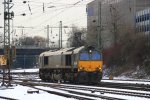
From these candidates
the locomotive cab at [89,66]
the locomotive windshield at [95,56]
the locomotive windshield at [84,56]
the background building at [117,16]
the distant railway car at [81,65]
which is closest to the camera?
the locomotive cab at [89,66]

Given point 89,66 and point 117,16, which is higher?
point 117,16

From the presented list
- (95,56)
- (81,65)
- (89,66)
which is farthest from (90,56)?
(81,65)

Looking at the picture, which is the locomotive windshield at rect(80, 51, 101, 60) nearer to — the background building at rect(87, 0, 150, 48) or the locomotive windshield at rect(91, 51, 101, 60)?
the locomotive windshield at rect(91, 51, 101, 60)

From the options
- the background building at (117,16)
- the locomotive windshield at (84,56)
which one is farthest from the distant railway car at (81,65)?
the background building at (117,16)

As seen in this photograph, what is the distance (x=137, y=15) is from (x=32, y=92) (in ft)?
218

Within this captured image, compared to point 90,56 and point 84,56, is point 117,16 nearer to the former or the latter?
point 90,56

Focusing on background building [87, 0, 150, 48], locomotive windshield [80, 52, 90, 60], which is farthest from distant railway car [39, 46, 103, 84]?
background building [87, 0, 150, 48]

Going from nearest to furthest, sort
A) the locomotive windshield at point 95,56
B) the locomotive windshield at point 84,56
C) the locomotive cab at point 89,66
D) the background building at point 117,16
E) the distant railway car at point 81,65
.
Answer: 1. the locomotive cab at point 89,66
2. the distant railway car at point 81,65
3. the locomotive windshield at point 84,56
4. the locomotive windshield at point 95,56
5. the background building at point 117,16

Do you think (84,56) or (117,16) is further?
(117,16)

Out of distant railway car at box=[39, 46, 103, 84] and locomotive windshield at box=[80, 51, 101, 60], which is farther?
locomotive windshield at box=[80, 51, 101, 60]

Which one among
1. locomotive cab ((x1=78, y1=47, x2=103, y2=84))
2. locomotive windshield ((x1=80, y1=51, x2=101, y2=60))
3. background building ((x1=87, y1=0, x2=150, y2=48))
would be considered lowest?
locomotive cab ((x1=78, y1=47, x2=103, y2=84))

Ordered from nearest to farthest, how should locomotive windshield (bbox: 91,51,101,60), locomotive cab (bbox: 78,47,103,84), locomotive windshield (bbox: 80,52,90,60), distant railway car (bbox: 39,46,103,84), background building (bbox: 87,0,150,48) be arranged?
locomotive cab (bbox: 78,47,103,84) → distant railway car (bbox: 39,46,103,84) → locomotive windshield (bbox: 80,52,90,60) → locomotive windshield (bbox: 91,51,101,60) → background building (bbox: 87,0,150,48)

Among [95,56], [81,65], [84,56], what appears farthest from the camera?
[95,56]

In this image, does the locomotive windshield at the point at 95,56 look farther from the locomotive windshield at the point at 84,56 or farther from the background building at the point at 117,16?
the background building at the point at 117,16
